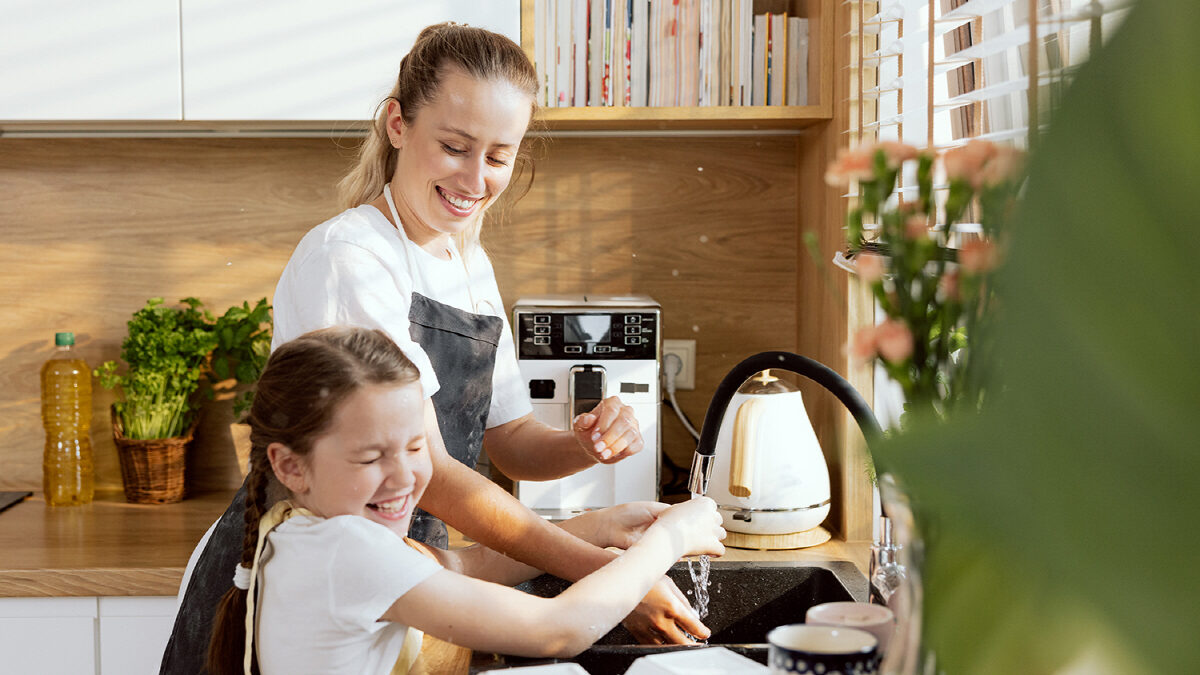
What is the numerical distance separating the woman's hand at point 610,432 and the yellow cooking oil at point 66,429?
1143 millimetres

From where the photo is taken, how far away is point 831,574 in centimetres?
136

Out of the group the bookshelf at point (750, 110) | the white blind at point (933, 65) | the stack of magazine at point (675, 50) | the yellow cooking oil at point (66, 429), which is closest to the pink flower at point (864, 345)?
the white blind at point (933, 65)

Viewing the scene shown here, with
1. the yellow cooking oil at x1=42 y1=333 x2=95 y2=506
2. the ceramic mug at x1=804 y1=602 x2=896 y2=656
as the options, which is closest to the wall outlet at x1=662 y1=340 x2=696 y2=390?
the yellow cooking oil at x1=42 y1=333 x2=95 y2=506

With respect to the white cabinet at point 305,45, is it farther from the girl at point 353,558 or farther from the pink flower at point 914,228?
the pink flower at point 914,228

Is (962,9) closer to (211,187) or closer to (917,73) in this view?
(917,73)

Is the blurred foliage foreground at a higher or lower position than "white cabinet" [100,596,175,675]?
higher

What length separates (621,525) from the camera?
1348 mm

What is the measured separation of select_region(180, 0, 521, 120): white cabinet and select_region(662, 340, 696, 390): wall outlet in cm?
68

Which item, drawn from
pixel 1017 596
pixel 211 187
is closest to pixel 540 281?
pixel 211 187

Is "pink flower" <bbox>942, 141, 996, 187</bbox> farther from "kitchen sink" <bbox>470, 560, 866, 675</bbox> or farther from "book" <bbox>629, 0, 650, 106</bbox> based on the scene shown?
"book" <bbox>629, 0, 650, 106</bbox>

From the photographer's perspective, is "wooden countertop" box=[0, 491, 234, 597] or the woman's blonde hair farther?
"wooden countertop" box=[0, 491, 234, 597]

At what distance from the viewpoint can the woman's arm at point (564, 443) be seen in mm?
1343

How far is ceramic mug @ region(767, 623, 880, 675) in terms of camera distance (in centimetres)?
63

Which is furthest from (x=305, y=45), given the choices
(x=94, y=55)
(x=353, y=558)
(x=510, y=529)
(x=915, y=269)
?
(x=915, y=269)
